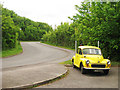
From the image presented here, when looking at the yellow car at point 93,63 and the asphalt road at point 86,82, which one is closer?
the asphalt road at point 86,82

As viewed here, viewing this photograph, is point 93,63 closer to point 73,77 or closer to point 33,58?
point 73,77

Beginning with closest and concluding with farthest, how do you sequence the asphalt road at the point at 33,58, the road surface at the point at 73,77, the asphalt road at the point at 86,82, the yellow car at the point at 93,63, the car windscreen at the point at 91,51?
the asphalt road at the point at 86,82 < the road surface at the point at 73,77 < the yellow car at the point at 93,63 < the car windscreen at the point at 91,51 < the asphalt road at the point at 33,58

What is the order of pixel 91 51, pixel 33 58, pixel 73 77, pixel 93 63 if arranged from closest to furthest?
1. pixel 73 77
2. pixel 93 63
3. pixel 91 51
4. pixel 33 58

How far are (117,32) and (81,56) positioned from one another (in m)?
5.08

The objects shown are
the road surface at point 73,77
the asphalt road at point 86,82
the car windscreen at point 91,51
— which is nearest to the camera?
the asphalt road at point 86,82

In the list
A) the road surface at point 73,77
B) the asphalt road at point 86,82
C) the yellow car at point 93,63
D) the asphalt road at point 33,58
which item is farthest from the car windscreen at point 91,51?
the asphalt road at point 33,58

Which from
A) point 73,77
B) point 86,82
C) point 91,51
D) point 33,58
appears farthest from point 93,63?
point 33,58

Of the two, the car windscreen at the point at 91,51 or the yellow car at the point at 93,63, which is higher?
the car windscreen at the point at 91,51

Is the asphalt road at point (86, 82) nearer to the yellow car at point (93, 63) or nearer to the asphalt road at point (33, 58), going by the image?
the yellow car at point (93, 63)

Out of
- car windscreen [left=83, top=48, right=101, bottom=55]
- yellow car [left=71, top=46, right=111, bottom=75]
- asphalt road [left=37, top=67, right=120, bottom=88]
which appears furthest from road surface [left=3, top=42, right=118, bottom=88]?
car windscreen [left=83, top=48, right=101, bottom=55]

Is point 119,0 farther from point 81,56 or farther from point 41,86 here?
point 41,86

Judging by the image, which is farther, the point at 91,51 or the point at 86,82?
the point at 91,51

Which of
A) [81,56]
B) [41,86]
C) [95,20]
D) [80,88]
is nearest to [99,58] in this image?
[81,56]

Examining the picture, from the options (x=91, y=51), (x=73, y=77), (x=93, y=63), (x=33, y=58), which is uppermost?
(x=91, y=51)
